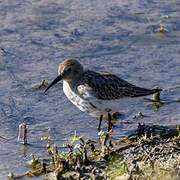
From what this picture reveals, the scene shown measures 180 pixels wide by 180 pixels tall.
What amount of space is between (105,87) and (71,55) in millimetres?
2562

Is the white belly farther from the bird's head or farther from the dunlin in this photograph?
the bird's head

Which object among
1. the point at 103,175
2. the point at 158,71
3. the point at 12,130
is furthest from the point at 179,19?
the point at 103,175

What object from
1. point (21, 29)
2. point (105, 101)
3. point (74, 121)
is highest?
point (21, 29)

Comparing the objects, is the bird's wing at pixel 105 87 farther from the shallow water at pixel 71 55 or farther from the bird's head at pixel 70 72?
the shallow water at pixel 71 55

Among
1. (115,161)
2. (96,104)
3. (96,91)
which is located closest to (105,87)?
(96,91)

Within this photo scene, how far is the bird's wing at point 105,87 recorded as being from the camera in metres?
6.85

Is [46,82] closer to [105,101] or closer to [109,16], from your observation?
[105,101]

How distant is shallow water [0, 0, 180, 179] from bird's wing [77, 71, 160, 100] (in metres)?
0.54

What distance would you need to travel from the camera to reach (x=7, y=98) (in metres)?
7.96

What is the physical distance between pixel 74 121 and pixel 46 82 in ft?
4.29

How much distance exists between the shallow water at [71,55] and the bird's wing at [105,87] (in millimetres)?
539

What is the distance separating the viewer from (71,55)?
9.30 metres

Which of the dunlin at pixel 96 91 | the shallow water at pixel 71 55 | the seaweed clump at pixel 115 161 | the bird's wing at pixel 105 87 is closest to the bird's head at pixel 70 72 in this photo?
the dunlin at pixel 96 91

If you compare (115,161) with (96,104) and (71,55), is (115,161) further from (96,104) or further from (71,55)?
(71,55)
